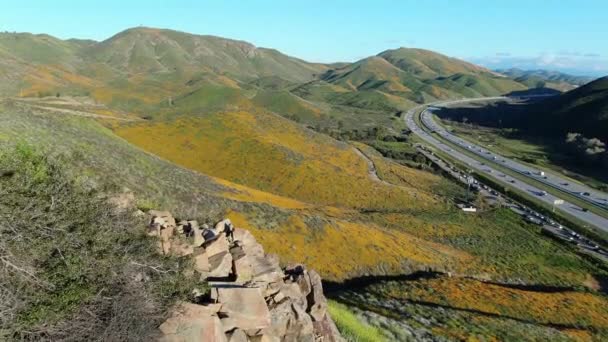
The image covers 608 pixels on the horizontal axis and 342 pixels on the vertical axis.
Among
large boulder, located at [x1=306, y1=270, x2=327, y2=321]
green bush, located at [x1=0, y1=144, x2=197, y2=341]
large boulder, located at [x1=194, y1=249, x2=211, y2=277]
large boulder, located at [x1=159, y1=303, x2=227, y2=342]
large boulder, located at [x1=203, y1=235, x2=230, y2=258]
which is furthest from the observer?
large boulder, located at [x1=203, y1=235, x2=230, y2=258]

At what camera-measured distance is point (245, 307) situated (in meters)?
10.7

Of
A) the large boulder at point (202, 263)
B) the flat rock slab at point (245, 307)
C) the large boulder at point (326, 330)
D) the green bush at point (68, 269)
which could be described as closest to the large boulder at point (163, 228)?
the large boulder at point (202, 263)

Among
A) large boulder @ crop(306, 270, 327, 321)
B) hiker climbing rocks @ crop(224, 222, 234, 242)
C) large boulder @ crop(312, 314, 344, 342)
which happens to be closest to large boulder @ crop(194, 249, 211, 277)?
hiker climbing rocks @ crop(224, 222, 234, 242)

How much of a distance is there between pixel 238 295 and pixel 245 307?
0.36m

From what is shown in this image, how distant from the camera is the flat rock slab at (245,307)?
1044 centimetres

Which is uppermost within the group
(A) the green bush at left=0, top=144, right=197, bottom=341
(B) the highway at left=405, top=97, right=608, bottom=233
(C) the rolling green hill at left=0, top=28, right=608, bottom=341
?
(A) the green bush at left=0, top=144, right=197, bottom=341

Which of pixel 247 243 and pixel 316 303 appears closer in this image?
pixel 316 303

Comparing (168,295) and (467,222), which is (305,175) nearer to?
(467,222)

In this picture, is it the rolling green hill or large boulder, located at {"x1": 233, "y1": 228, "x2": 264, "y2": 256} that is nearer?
the rolling green hill

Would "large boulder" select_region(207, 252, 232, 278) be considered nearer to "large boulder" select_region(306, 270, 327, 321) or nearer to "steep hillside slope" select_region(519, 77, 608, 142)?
"large boulder" select_region(306, 270, 327, 321)

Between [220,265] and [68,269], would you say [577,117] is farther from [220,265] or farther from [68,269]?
[68,269]

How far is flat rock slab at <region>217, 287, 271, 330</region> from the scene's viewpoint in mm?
10438

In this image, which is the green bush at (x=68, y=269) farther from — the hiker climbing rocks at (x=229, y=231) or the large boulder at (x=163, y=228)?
the hiker climbing rocks at (x=229, y=231)

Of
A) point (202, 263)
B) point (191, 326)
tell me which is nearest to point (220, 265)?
point (202, 263)
